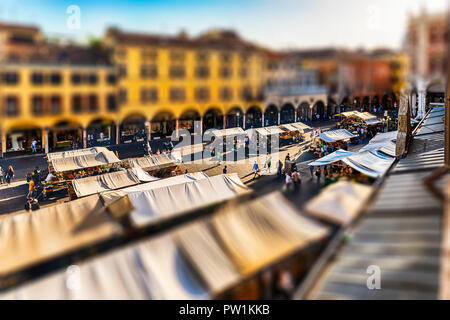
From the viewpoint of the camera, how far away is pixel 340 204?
7.02 ft

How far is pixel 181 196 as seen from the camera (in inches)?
109

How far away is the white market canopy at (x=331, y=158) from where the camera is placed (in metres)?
2.86

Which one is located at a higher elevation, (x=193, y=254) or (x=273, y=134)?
(x=273, y=134)

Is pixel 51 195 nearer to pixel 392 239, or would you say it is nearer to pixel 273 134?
pixel 273 134

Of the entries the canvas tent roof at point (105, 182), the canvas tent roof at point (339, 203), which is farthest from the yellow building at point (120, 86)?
the canvas tent roof at point (105, 182)

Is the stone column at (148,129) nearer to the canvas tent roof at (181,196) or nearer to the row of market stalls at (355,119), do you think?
the canvas tent roof at (181,196)

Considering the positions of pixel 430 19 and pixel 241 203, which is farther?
pixel 241 203

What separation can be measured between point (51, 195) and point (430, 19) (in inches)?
205

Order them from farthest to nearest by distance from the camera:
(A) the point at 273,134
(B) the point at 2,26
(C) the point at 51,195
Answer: (C) the point at 51,195 → (A) the point at 273,134 → (B) the point at 2,26

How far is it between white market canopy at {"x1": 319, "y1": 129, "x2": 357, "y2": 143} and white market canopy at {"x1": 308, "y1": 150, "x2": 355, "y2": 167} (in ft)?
0.38

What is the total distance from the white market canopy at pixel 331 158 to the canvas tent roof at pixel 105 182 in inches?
76.9

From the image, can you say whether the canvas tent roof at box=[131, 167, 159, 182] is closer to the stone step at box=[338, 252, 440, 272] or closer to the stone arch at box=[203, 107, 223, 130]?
the stone arch at box=[203, 107, 223, 130]

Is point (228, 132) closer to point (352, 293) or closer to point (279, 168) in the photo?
point (279, 168)
